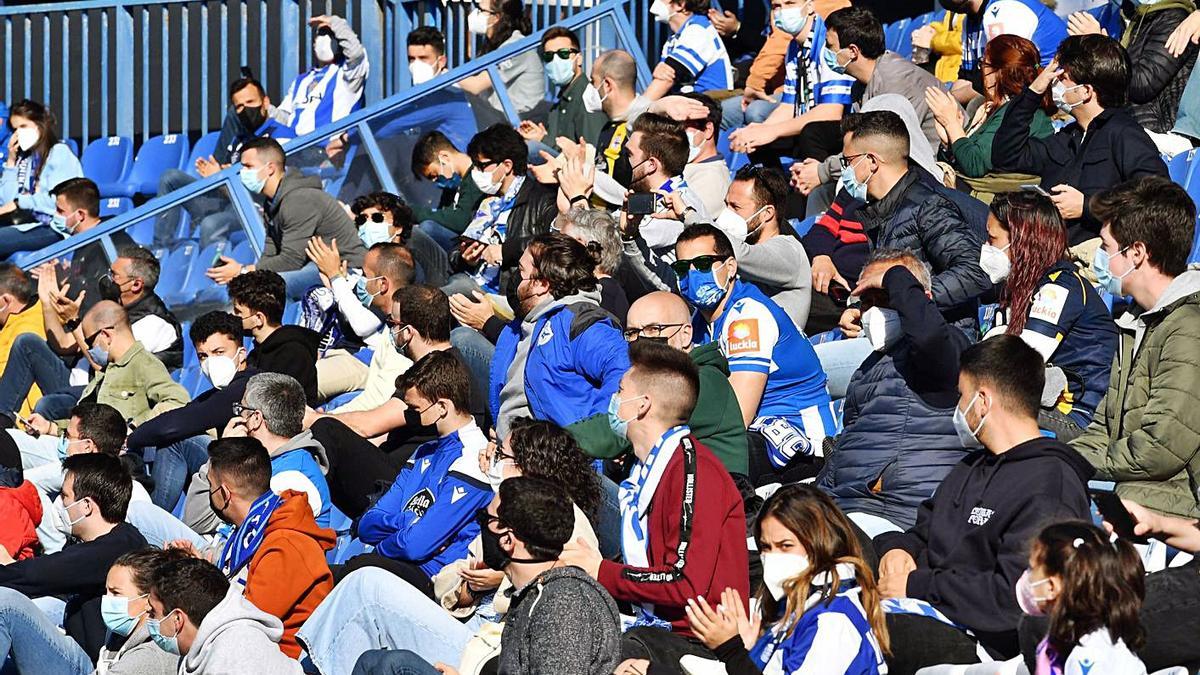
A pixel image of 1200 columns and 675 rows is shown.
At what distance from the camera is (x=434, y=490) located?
7.27 metres

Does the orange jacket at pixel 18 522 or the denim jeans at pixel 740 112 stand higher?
the denim jeans at pixel 740 112

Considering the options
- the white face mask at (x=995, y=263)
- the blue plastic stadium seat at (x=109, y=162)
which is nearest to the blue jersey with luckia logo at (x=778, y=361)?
the white face mask at (x=995, y=263)

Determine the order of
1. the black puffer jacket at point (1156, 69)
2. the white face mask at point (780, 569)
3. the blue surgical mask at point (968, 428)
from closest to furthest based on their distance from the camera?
the white face mask at point (780, 569), the blue surgical mask at point (968, 428), the black puffer jacket at point (1156, 69)

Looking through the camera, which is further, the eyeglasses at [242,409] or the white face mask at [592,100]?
the white face mask at [592,100]

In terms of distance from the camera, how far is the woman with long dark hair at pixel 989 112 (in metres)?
9.23

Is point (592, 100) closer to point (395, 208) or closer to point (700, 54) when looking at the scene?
point (700, 54)

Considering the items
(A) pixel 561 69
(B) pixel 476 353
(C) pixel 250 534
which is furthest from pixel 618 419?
(A) pixel 561 69

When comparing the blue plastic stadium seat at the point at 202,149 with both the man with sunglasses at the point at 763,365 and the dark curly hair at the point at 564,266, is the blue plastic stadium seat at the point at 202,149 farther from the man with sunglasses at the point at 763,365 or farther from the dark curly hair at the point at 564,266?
the man with sunglasses at the point at 763,365

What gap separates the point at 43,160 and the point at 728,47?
4.73 m

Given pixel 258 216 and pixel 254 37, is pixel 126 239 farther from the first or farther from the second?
pixel 254 37

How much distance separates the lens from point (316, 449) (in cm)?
794

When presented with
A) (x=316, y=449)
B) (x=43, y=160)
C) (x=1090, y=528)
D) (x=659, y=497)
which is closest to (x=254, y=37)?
(x=43, y=160)

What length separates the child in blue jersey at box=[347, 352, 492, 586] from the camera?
711 centimetres

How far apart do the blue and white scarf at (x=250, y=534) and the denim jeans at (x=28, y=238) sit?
21.2 ft
